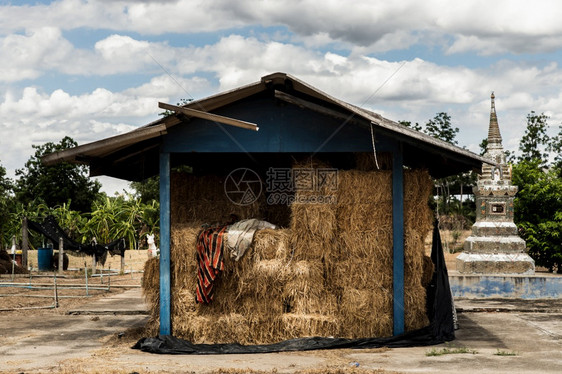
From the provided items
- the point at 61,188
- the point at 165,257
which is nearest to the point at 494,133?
the point at 165,257

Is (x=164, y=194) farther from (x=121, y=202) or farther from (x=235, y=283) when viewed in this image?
(x=121, y=202)

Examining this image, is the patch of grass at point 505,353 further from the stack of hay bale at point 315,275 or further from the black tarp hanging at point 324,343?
the stack of hay bale at point 315,275

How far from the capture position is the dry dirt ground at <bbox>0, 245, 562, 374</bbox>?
758 cm

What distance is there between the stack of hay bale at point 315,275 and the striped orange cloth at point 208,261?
4.5 inches

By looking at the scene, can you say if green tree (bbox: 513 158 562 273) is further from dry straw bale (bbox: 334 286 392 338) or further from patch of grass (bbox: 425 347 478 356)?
patch of grass (bbox: 425 347 478 356)

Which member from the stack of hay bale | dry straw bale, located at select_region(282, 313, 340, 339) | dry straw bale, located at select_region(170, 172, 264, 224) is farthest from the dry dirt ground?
dry straw bale, located at select_region(170, 172, 264, 224)

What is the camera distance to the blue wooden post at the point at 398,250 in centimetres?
945

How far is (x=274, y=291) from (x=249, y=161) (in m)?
3.44

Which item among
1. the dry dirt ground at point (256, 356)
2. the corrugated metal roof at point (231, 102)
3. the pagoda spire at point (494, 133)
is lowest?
the dry dirt ground at point (256, 356)

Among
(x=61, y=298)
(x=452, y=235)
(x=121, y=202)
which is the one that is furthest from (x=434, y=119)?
(x=61, y=298)

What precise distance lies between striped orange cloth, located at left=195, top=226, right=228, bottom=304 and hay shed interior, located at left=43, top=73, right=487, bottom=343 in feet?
0.61

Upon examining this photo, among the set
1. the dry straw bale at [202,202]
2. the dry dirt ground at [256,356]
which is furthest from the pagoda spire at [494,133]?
the dry straw bale at [202,202]

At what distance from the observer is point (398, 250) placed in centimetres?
947

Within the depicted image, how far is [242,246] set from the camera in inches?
359
